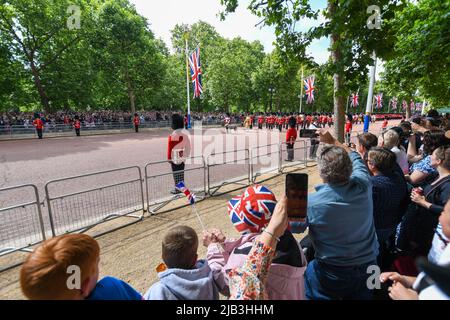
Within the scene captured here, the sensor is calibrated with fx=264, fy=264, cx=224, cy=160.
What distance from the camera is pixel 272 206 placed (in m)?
1.78

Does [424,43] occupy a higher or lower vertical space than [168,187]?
higher

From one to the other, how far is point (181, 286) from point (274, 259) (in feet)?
1.95

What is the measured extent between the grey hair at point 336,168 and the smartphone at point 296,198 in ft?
1.81

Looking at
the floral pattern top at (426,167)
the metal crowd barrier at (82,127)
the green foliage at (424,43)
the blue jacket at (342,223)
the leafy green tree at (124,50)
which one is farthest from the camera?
the leafy green tree at (124,50)

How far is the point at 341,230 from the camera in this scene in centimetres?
191

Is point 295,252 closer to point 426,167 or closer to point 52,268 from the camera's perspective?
point 52,268

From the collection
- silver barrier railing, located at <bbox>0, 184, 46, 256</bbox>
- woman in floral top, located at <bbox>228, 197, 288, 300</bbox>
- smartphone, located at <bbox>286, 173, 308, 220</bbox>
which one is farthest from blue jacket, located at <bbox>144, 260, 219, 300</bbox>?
silver barrier railing, located at <bbox>0, 184, 46, 256</bbox>

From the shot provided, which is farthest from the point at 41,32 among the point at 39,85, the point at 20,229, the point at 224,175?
the point at 20,229

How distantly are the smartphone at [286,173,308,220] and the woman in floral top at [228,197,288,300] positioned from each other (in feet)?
0.44

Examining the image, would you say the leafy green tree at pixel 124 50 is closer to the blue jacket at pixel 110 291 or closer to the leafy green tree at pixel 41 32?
the leafy green tree at pixel 41 32

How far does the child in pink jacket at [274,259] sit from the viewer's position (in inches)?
65.9

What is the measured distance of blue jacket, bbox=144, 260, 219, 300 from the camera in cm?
156

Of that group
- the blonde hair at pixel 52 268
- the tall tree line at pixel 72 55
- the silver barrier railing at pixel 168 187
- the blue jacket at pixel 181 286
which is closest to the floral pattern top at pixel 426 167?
the blue jacket at pixel 181 286
